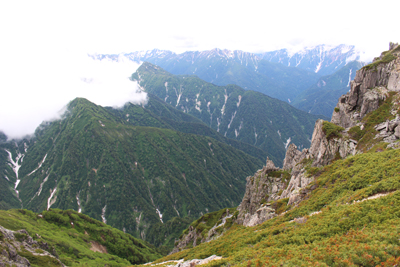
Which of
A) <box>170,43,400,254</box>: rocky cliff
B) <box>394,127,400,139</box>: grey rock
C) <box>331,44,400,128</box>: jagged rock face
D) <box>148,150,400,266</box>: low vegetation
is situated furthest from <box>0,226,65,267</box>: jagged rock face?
<box>331,44,400,128</box>: jagged rock face

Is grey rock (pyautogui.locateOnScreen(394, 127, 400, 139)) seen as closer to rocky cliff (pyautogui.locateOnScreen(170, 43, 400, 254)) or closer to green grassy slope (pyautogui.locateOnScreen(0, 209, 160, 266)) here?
rocky cliff (pyautogui.locateOnScreen(170, 43, 400, 254))

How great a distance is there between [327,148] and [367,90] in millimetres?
28111

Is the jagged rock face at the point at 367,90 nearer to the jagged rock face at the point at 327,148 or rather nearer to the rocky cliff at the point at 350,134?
the rocky cliff at the point at 350,134

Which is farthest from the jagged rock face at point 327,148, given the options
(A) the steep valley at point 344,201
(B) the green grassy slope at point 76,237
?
(B) the green grassy slope at point 76,237

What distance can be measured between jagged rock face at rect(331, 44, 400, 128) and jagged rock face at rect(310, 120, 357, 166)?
38.9 ft

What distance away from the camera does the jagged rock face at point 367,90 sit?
2478 inches

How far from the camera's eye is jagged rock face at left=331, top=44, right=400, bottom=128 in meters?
62.9

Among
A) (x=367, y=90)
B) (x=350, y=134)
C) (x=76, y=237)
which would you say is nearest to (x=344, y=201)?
(x=350, y=134)

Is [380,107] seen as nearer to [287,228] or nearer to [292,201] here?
[292,201]

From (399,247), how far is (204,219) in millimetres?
123944

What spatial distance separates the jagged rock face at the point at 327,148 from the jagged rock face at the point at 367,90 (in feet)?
38.9

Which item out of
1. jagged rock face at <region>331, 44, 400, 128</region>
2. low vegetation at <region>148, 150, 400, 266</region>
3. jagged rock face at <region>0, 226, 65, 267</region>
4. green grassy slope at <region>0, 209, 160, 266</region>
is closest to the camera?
low vegetation at <region>148, 150, 400, 266</region>

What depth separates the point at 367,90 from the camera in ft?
225

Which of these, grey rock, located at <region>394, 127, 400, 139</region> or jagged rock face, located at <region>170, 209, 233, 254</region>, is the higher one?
grey rock, located at <region>394, 127, 400, 139</region>
